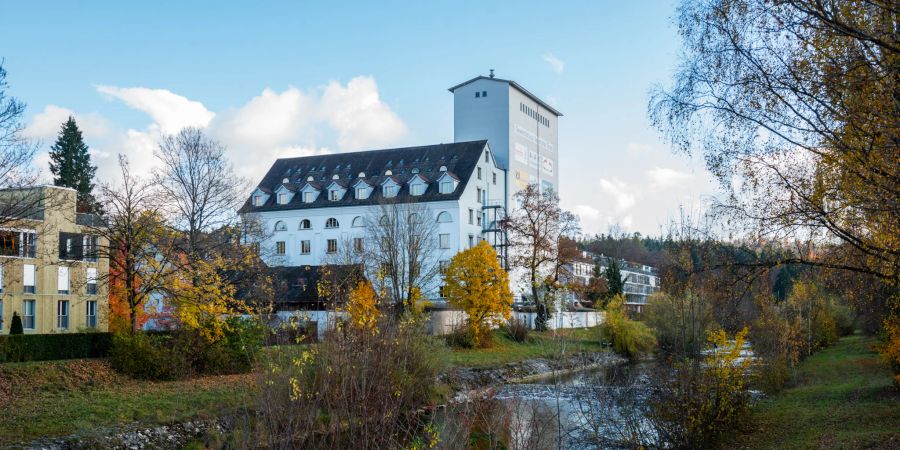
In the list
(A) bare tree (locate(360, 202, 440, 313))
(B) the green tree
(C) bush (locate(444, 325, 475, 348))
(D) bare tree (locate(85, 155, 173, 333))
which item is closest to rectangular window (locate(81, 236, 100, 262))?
(D) bare tree (locate(85, 155, 173, 333))

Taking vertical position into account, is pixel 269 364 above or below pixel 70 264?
below

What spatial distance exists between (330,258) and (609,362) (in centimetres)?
2783

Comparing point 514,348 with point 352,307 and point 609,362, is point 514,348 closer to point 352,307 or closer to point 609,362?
point 609,362

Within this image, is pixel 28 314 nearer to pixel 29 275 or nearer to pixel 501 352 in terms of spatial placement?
pixel 29 275

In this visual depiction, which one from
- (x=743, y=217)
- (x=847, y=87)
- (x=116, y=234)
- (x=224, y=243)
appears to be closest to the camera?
(x=847, y=87)

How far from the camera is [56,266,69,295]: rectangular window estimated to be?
155ft

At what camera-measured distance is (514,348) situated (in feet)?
146

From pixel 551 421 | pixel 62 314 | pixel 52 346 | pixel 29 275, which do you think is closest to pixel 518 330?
pixel 52 346

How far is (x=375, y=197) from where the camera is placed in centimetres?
6391

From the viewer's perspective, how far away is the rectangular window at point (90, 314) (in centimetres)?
4881

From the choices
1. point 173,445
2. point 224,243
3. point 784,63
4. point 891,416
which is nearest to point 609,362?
point 224,243

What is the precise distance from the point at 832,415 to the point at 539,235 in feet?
129

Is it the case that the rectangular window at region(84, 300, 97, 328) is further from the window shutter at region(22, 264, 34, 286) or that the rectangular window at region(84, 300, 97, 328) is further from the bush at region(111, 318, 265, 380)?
the bush at region(111, 318, 265, 380)

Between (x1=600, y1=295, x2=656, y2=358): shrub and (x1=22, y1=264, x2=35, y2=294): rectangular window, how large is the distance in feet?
115
